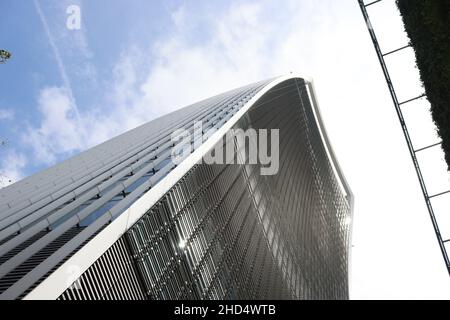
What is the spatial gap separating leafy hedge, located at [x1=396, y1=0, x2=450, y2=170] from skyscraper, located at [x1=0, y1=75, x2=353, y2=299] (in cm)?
1363

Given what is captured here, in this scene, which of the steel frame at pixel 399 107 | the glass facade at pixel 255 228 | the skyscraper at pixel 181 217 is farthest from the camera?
the glass facade at pixel 255 228

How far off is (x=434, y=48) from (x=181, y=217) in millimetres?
23798

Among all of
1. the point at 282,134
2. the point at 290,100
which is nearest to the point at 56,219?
the point at 282,134

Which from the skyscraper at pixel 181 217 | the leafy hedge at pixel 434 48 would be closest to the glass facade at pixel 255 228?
the skyscraper at pixel 181 217

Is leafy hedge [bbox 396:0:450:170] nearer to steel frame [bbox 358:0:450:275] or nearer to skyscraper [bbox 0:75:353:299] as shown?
steel frame [bbox 358:0:450:275]

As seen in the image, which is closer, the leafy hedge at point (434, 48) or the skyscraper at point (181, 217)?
the leafy hedge at point (434, 48)

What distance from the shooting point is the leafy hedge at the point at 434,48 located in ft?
36.4

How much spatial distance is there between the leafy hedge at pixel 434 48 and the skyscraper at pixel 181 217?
13.6 m

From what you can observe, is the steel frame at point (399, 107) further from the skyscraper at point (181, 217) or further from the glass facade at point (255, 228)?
the glass facade at point (255, 228)

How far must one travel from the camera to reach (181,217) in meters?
32.4

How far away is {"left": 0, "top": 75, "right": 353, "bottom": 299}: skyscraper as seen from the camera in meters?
18.0

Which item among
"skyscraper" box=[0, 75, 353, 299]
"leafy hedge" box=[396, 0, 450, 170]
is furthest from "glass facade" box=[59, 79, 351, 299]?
"leafy hedge" box=[396, 0, 450, 170]

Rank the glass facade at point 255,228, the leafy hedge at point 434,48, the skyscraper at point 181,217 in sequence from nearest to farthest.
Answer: the leafy hedge at point 434,48
the skyscraper at point 181,217
the glass facade at point 255,228
